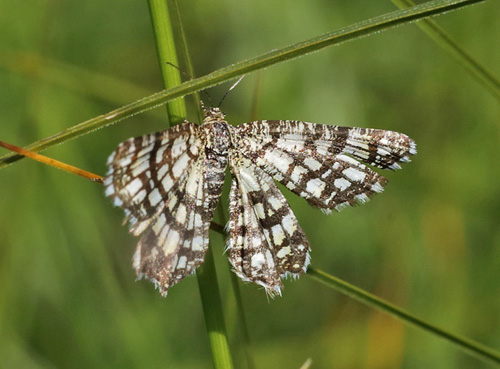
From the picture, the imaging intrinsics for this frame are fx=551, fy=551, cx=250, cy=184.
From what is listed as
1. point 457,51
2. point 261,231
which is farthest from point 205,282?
point 457,51

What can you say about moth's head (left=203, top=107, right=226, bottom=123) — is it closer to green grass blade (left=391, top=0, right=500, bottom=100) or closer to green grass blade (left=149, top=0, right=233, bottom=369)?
green grass blade (left=149, top=0, right=233, bottom=369)

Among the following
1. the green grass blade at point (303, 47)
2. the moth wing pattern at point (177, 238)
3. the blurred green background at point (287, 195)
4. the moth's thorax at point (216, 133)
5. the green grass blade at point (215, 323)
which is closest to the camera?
the green grass blade at point (303, 47)

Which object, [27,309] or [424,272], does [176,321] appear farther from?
[424,272]

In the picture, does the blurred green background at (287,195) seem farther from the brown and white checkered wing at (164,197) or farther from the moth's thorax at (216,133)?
the moth's thorax at (216,133)

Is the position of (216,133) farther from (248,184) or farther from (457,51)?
(457,51)

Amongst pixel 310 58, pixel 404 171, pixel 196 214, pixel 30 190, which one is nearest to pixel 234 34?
pixel 310 58

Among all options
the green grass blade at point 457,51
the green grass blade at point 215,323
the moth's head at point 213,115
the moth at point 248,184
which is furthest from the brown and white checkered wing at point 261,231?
the green grass blade at point 457,51

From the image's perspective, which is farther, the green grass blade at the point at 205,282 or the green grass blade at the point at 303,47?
the green grass blade at the point at 205,282
